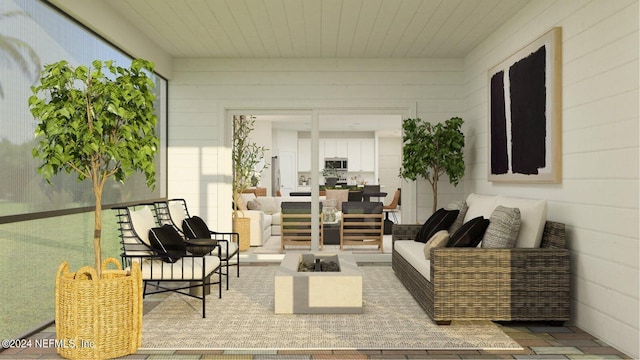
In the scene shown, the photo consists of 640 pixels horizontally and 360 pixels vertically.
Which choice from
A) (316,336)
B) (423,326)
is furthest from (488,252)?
(316,336)

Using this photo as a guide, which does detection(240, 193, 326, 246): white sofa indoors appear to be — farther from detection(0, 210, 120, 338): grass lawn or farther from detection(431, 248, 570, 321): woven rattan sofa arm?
detection(431, 248, 570, 321): woven rattan sofa arm

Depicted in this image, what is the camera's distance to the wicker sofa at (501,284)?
13.0 ft

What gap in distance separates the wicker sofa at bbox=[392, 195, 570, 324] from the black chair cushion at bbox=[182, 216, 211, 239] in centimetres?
263

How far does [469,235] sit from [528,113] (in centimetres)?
140

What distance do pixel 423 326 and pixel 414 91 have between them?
385 cm

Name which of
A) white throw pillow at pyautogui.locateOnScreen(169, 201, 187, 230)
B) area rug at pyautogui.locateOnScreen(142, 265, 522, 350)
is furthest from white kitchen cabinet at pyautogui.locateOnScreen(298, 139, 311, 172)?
area rug at pyautogui.locateOnScreen(142, 265, 522, 350)

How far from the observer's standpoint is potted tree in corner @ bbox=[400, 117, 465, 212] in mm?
6344

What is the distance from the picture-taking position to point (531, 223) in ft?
13.7

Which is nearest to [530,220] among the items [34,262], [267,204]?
[34,262]

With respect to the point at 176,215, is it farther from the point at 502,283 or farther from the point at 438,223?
the point at 502,283

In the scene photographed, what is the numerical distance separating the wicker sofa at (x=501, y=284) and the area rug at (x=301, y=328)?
17 cm

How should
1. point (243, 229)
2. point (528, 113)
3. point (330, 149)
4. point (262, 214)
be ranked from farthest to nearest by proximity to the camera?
point (330, 149)
point (262, 214)
point (243, 229)
point (528, 113)

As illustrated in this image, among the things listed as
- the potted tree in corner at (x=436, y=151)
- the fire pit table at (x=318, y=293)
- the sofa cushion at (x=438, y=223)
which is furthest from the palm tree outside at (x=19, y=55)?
the potted tree in corner at (x=436, y=151)

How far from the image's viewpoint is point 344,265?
4.82 m
